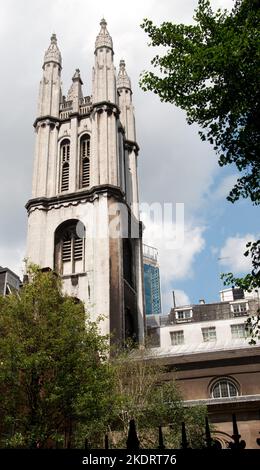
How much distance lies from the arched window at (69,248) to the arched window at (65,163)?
188 inches

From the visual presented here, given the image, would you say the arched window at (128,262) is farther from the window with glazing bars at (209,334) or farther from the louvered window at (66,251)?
the window with glazing bars at (209,334)

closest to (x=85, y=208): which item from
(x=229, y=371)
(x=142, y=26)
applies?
(x=229, y=371)

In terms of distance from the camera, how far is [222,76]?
1270 centimetres

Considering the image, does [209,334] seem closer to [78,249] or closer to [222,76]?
[78,249]

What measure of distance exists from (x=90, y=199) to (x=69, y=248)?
511 centimetres

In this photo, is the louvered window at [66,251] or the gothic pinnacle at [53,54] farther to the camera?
the gothic pinnacle at [53,54]

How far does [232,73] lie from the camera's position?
1229 cm

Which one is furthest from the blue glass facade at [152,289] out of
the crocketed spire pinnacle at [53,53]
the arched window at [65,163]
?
the crocketed spire pinnacle at [53,53]

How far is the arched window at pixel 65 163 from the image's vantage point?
4977 cm

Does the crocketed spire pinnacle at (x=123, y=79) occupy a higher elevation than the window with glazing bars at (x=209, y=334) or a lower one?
higher

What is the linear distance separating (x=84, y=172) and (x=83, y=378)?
3162cm

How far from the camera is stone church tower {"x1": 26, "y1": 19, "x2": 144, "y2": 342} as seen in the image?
4253cm

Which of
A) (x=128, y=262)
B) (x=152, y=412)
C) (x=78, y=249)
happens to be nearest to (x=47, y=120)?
(x=78, y=249)
